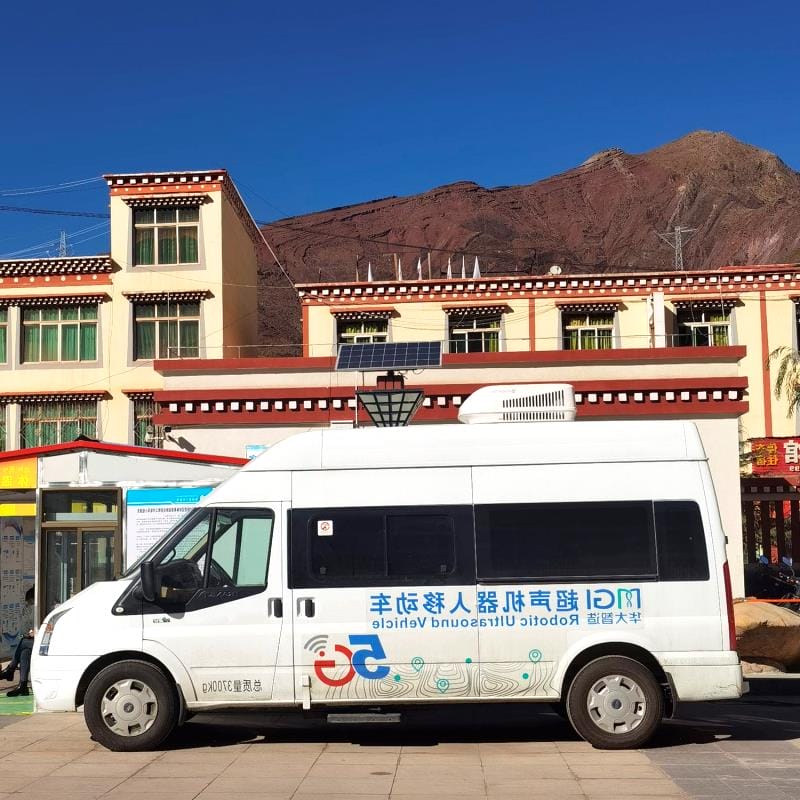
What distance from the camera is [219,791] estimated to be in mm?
7969

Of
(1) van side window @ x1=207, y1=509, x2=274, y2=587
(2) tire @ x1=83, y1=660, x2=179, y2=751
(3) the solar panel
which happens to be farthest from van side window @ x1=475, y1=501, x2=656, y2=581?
(3) the solar panel

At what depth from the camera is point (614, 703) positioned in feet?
31.3

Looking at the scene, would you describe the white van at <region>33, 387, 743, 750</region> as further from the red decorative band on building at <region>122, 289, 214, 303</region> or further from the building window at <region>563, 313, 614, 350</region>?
the building window at <region>563, 313, 614, 350</region>

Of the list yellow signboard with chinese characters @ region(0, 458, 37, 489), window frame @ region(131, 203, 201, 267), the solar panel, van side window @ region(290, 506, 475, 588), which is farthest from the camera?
window frame @ region(131, 203, 201, 267)

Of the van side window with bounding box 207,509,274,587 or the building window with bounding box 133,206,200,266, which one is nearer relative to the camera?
the van side window with bounding box 207,509,274,587

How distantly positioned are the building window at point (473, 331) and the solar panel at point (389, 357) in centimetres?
1391

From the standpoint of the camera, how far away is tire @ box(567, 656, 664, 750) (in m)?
9.48

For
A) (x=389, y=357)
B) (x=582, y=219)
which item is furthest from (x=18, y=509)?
(x=582, y=219)

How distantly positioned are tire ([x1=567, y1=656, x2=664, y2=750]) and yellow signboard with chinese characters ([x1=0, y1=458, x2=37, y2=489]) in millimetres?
7832

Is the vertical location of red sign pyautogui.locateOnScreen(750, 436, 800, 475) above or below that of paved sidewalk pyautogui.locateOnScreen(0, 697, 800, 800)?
above

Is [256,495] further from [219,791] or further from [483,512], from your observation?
[219,791]

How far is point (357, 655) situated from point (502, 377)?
14.3 meters

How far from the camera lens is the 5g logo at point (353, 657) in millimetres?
9562

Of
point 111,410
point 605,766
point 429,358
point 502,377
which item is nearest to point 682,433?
point 605,766
